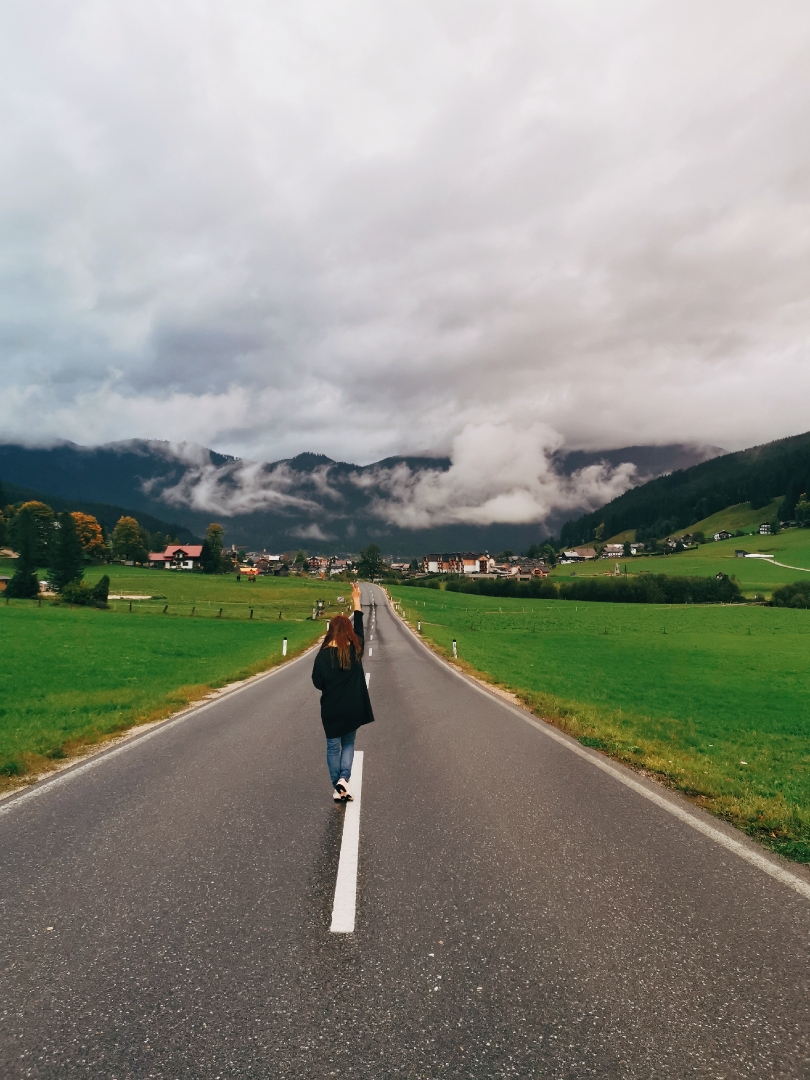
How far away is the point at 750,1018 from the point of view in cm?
336

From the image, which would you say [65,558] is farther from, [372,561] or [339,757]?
[372,561]

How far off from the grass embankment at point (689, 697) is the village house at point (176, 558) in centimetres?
11355

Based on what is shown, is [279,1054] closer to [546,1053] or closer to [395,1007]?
[395,1007]

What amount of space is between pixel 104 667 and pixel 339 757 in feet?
62.3

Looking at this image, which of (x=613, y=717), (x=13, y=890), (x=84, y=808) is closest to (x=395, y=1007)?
(x=13, y=890)

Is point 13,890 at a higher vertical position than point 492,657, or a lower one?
higher

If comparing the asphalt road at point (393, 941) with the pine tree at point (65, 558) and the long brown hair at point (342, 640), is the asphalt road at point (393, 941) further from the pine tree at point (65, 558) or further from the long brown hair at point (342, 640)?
the pine tree at point (65, 558)

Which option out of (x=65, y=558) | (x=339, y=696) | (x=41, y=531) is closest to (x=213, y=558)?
(x=41, y=531)

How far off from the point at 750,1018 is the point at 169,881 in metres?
4.78

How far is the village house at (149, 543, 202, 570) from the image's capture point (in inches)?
5945

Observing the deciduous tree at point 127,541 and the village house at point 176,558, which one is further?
the village house at point 176,558

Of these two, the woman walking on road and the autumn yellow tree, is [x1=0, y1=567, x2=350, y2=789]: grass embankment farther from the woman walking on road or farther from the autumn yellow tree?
the autumn yellow tree

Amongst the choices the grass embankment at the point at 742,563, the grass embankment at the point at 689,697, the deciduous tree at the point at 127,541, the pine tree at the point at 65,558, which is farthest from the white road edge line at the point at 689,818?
the deciduous tree at the point at 127,541

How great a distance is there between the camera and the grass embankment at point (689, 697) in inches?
328
